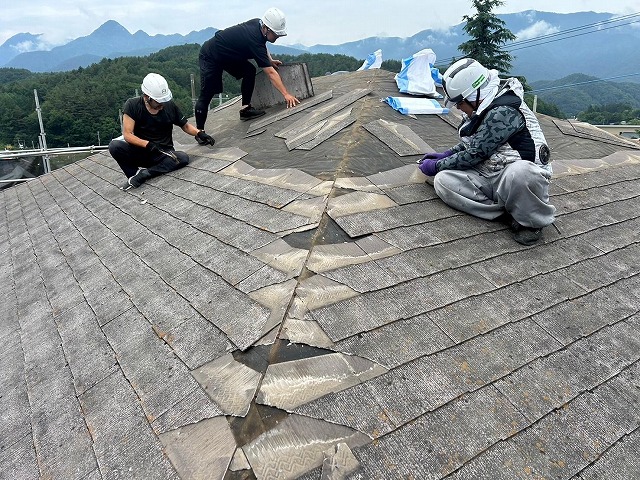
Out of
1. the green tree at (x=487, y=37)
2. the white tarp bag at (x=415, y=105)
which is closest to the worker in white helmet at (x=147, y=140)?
the white tarp bag at (x=415, y=105)

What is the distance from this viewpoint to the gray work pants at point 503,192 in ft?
9.28

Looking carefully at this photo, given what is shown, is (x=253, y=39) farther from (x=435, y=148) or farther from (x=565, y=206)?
(x=565, y=206)

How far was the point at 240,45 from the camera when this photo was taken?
541cm

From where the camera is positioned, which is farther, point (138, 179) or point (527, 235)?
point (138, 179)

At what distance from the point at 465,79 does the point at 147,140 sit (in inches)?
142

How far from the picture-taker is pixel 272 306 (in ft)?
6.48

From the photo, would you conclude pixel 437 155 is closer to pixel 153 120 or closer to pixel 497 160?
pixel 497 160

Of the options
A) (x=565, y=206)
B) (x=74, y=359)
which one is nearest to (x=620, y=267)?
(x=565, y=206)

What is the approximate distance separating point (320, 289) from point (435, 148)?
2580 mm

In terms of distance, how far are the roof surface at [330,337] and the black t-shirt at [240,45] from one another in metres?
2.24

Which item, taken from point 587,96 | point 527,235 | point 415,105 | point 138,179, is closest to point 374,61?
point 415,105

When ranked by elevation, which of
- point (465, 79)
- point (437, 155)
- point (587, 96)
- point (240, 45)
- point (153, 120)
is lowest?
point (587, 96)

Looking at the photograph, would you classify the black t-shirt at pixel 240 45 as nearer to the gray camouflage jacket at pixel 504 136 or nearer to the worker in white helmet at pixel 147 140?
the worker in white helmet at pixel 147 140

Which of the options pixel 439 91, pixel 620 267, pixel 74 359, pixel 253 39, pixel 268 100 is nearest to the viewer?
pixel 74 359
